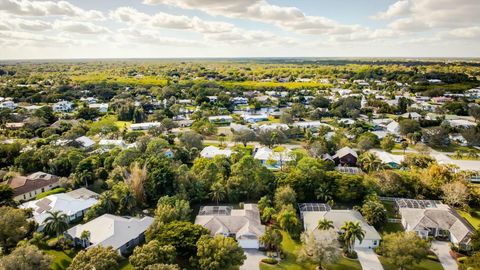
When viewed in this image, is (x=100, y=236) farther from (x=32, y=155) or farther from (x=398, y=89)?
(x=398, y=89)

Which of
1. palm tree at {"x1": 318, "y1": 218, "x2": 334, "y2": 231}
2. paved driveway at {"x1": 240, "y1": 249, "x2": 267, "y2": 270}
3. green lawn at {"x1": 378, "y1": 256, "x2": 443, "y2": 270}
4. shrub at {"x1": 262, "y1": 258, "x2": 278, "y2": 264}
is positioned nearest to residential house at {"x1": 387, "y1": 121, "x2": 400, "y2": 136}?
green lawn at {"x1": 378, "y1": 256, "x2": 443, "y2": 270}

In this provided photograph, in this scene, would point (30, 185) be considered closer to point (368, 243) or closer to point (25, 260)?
point (25, 260)

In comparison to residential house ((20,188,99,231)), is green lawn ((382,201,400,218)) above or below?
below

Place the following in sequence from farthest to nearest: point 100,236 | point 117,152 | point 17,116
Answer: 1. point 17,116
2. point 117,152
3. point 100,236

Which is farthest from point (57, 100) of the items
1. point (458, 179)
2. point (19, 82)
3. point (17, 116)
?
point (458, 179)

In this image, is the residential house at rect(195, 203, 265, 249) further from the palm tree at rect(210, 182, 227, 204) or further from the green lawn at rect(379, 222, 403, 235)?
the green lawn at rect(379, 222, 403, 235)

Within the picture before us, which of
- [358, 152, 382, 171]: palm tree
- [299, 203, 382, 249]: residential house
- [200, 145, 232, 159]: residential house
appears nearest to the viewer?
[299, 203, 382, 249]: residential house

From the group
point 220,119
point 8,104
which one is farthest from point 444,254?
point 8,104

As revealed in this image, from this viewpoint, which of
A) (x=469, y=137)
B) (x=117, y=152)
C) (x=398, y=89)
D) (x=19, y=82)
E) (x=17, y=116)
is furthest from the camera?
(x=19, y=82)
